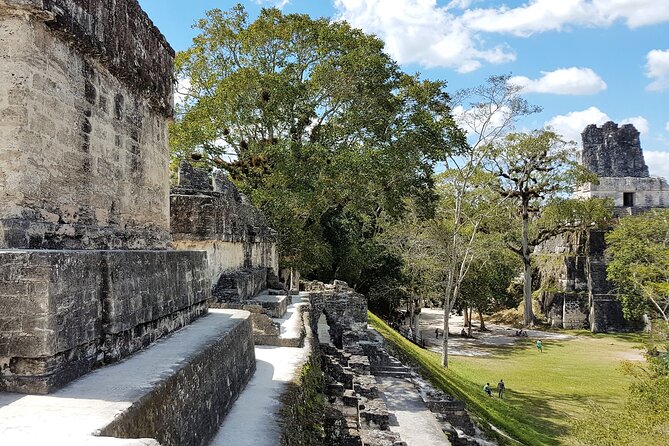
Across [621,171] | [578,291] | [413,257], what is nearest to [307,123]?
[413,257]

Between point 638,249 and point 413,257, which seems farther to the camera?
point 638,249

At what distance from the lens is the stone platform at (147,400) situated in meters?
2.40

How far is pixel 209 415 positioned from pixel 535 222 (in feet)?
106

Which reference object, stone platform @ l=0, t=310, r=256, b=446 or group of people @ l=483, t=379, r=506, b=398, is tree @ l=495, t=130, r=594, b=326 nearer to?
group of people @ l=483, t=379, r=506, b=398

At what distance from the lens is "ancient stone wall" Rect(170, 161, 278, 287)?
27.4 ft

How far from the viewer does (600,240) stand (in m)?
33.6

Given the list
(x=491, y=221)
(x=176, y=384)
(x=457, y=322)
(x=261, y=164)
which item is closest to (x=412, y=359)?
(x=261, y=164)

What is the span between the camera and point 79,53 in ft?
14.1

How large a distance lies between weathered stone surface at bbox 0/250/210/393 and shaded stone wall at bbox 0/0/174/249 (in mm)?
616

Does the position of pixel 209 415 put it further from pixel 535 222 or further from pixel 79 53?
pixel 535 222

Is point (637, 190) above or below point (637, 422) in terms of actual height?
above

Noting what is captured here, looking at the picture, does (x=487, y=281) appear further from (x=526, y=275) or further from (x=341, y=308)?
(x=341, y=308)

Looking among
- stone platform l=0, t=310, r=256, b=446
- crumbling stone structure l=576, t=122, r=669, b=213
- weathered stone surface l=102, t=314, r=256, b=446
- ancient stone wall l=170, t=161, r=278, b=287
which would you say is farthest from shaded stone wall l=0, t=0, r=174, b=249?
crumbling stone structure l=576, t=122, r=669, b=213

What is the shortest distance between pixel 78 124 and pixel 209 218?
168 inches
